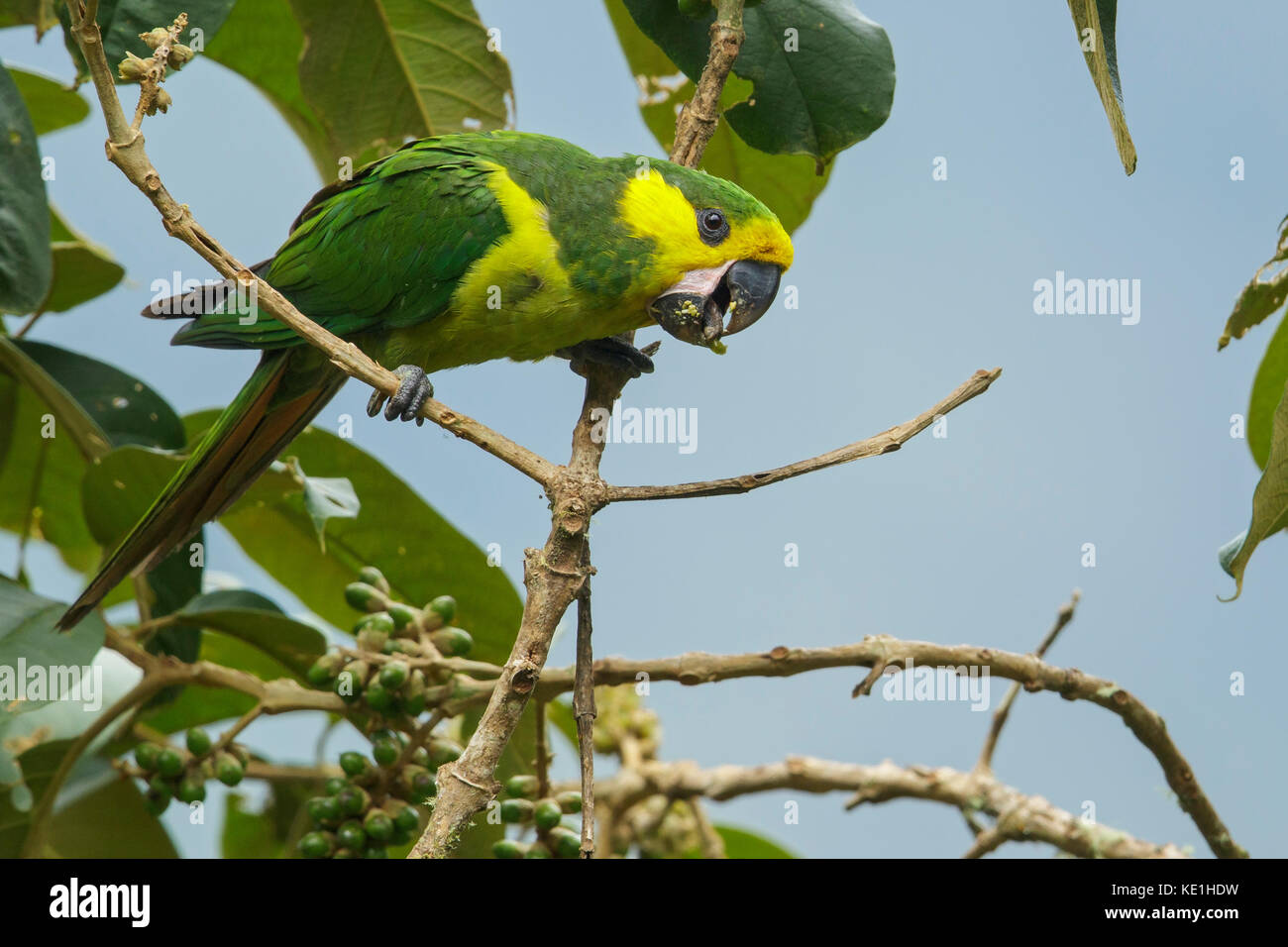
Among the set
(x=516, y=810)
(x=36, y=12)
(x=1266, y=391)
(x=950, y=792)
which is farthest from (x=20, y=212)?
(x=1266, y=391)

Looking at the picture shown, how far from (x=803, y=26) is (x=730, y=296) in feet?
1.51

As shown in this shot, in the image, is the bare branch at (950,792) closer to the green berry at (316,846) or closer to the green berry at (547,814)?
the green berry at (547,814)

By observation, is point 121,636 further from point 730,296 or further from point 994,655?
point 994,655

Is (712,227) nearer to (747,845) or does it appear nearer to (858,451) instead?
(858,451)

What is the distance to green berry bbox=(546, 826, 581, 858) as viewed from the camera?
1692mm

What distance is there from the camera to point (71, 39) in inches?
Result: 67.9

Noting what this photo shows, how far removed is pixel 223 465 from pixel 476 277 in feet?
1.97

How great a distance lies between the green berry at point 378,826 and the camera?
1815mm

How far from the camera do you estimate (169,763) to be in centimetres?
190

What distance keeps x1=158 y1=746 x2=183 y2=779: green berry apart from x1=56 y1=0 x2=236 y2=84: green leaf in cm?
110

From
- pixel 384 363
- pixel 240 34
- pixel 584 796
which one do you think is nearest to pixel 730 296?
pixel 384 363

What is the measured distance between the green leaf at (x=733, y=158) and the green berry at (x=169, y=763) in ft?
4.75
